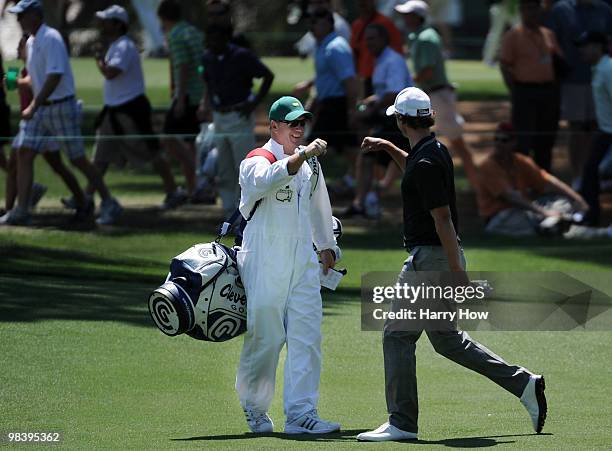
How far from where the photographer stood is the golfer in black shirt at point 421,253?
7855mm

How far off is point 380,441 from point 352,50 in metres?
11.5

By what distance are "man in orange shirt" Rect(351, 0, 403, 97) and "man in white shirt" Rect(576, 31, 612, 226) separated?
242 cm

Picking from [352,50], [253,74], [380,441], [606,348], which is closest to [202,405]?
[380,441]

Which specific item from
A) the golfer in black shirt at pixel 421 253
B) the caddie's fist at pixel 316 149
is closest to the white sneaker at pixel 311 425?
the golfer in black shirt at pixel 421 253

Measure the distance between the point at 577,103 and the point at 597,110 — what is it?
162 cm

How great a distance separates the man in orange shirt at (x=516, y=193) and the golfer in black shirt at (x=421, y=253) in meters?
8.62

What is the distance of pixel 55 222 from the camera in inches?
657

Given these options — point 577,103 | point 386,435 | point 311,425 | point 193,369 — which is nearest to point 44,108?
point 577,103

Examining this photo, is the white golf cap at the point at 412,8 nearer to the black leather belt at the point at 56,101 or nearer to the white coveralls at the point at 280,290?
the black leather belt at the point at 56,101

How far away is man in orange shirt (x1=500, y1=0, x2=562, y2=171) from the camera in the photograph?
18078mm

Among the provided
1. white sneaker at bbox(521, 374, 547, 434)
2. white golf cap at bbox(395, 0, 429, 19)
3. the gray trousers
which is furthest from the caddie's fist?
white golf cap at bbox(395, 0, 429, 19)

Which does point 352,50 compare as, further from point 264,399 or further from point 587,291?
point 264,399

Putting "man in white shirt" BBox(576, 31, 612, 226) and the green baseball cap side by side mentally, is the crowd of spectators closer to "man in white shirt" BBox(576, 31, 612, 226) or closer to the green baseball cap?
"man in white shirt" BBox(576, 31, 612, 226)

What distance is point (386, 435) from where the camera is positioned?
791cm
